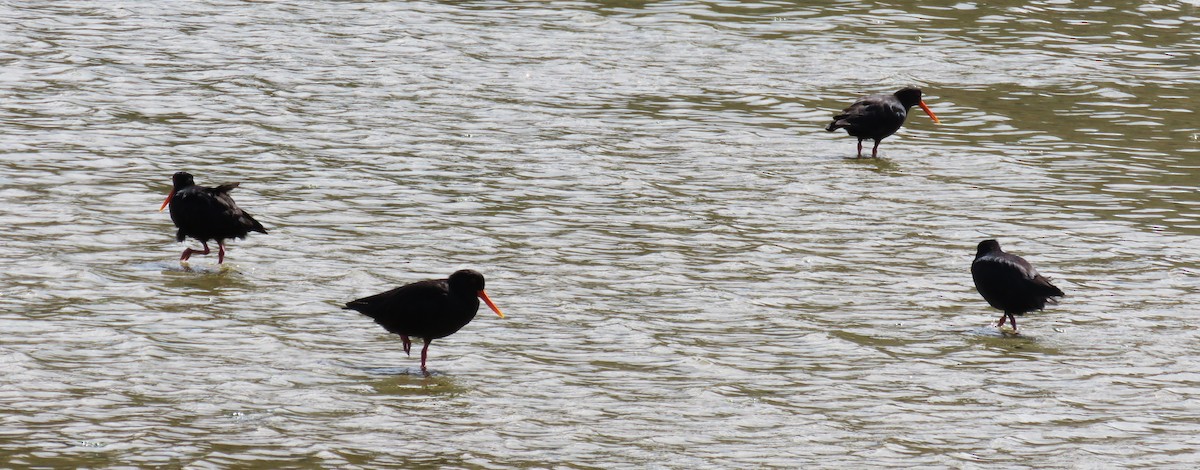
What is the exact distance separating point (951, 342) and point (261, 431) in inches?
227

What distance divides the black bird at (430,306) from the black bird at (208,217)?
9.53 feet

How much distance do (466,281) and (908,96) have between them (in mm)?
10706

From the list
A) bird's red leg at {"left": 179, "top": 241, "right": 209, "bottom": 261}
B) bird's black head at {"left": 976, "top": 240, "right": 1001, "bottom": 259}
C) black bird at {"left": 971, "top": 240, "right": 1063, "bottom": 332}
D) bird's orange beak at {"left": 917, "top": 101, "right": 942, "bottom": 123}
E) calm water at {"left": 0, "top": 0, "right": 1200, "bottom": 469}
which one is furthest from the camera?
bird's orange beak at {"left": 917, "top": 101, "right": 942, "bottom": 123}

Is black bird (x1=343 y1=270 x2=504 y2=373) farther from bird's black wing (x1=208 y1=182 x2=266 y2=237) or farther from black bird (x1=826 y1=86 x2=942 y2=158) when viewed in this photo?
black bird (x1=826 y1=86 x2=942 y2=158)

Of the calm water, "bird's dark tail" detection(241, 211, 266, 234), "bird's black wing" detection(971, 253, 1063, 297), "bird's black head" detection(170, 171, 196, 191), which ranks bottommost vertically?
the calm water

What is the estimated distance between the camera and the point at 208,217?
1480cm

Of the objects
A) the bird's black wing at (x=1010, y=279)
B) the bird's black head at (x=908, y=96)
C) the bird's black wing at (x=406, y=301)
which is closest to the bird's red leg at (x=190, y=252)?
the bird's black wing at (x=406, y=301)

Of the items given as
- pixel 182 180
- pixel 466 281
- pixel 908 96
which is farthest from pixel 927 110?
pixel 466 281

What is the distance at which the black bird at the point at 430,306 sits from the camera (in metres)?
12.1

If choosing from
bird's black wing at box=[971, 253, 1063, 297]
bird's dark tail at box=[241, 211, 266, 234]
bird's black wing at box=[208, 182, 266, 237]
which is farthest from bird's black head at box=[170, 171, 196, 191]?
bird's black wing at box=[971, 253, 1063, 297]

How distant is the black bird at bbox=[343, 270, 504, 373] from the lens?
12.1 m

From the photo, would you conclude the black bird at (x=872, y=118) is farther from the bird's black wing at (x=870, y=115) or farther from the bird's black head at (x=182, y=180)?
the bird's black head at (x=182, y=180)

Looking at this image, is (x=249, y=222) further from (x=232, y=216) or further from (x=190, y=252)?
(x=190, y=252)

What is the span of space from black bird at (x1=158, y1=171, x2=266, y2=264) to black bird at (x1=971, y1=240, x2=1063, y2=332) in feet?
21.2
